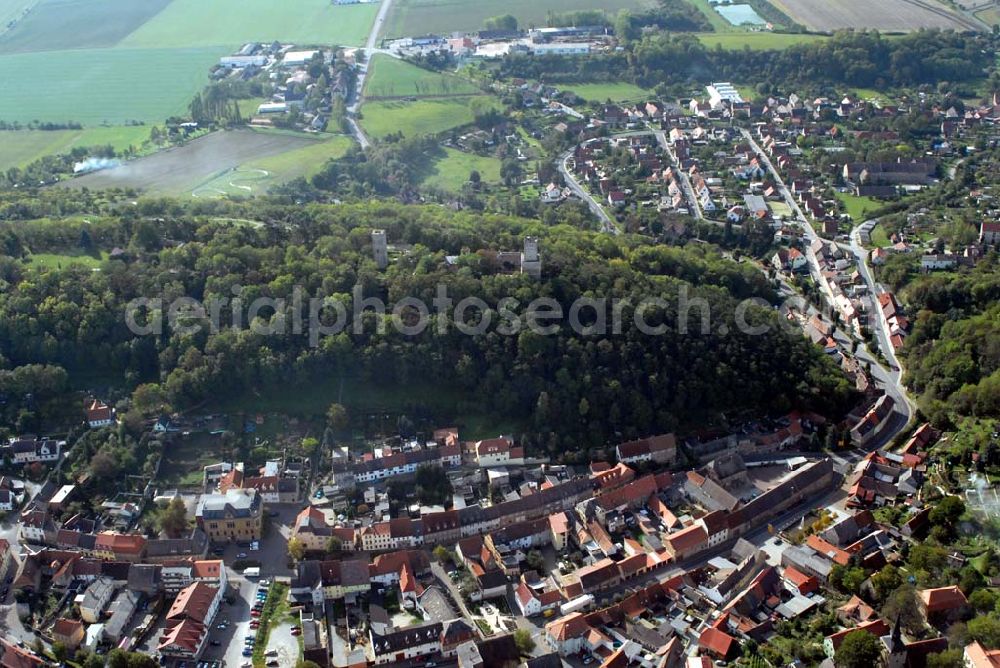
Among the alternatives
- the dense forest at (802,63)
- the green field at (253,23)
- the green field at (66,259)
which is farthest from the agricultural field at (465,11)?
the green field at (66,259)

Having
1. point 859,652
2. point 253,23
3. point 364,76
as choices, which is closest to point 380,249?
point 859,652

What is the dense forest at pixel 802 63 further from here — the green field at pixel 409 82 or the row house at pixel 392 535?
Result: the row house at pixel 392 535

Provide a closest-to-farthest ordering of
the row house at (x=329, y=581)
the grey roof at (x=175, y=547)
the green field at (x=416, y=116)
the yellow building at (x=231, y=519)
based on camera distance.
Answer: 1. the row house at (x=329, y=581)
2. the grey roof at (x=175, y=547)
3. the yellow building at (x=231, y=519)
4. the green field at (x=416, y=116)

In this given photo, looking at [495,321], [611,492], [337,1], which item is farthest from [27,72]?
[611,492]

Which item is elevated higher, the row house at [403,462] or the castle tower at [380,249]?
the castle tower at [380,249]

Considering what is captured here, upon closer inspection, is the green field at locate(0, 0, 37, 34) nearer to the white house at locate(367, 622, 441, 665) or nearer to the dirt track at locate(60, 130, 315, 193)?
the dirt track at locate(60, 130, 315, 193)

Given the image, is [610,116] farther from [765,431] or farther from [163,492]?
[163,492]

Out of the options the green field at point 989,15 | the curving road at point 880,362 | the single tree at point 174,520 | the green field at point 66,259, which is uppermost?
the green field at point 989,15
